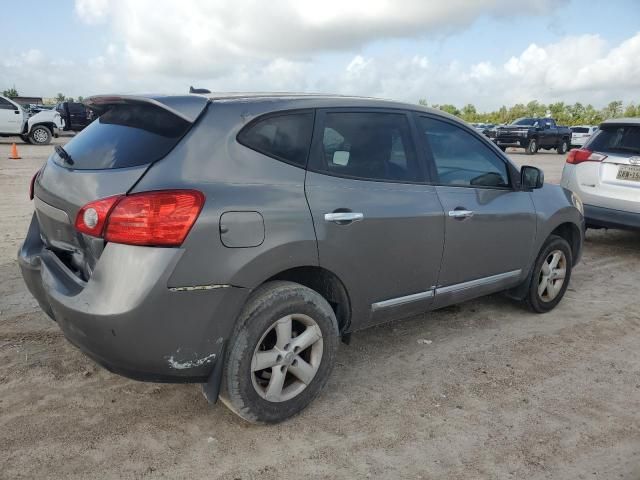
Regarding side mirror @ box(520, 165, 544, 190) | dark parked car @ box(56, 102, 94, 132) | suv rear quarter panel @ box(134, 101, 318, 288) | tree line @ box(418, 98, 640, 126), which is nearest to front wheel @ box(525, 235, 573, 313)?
side mirror @ box(520, 165, 544, 190)

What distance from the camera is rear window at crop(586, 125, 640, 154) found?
6.52m

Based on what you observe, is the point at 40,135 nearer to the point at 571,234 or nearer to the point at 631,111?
the point at 571,234

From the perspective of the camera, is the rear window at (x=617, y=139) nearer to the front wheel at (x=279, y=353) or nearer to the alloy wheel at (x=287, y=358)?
the front wheel at (x=279, y=353)

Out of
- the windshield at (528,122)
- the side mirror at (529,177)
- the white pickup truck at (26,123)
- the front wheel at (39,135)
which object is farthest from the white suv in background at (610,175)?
the windshield at (528,122)

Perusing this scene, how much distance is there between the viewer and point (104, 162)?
2.72 meters

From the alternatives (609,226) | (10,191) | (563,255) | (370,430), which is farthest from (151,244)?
(10,191)

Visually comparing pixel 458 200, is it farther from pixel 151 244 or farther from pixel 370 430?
pixel 151 244

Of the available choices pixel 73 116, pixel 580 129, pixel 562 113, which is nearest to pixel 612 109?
pixel 562 113

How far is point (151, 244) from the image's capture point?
2.41m

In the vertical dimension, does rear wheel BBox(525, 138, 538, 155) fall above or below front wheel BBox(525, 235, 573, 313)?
above

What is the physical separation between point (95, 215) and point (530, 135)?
27.1 m

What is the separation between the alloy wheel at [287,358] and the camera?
2.83 meters

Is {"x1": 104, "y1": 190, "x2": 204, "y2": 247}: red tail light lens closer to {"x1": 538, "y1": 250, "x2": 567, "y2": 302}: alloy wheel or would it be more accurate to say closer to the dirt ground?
the dirt ground

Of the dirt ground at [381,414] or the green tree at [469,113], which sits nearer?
the dirt ground at [381,414]
